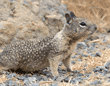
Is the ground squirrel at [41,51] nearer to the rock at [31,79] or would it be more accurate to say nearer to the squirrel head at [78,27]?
the squirrel head at [78,27]

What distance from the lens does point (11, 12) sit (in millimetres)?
3223

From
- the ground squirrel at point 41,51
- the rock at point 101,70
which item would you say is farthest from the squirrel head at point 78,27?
the rock at point 101,70

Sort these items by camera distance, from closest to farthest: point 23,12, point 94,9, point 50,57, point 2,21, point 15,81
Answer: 1. point 15,81
2. point 50,57
3. point 2,21
4. point 23,12
5. point 94,9

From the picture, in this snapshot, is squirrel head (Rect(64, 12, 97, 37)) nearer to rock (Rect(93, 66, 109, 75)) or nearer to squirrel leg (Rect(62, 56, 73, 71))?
squirrel leg (Rect(62, 56, 73, 71))

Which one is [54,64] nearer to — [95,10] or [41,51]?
[41,51]

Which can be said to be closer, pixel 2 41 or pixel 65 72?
pixel 65 72

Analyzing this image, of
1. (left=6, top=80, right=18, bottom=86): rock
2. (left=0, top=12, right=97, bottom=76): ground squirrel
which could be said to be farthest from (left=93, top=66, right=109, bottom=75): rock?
(left=6, top=80, right=18, bottom=86): rock

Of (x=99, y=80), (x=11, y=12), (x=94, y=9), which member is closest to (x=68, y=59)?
(x=99, y=80)

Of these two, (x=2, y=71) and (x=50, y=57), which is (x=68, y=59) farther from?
(x=2, y=71)

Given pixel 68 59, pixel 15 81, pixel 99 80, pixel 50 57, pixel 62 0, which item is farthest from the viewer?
pixel 62 0

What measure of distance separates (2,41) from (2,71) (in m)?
0.92

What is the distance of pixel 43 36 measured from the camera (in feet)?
11.7

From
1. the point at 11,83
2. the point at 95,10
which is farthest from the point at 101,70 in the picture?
the point at 95,10

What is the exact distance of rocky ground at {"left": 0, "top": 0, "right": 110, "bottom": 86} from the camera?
2211 millimetres
